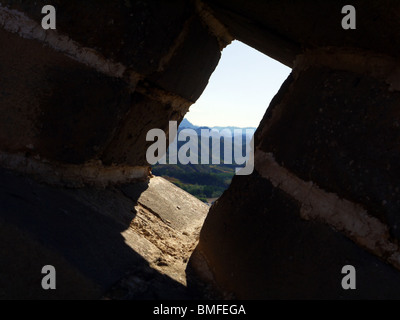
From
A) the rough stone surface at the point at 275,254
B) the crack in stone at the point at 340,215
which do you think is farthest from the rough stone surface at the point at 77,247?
the crack in stone at the point at 340,215

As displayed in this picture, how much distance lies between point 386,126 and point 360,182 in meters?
0.11

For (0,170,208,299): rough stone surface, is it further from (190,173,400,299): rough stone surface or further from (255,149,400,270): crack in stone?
(255,149,400,270): crack in stone

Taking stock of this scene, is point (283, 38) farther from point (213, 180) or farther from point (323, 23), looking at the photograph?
point (213, 180)

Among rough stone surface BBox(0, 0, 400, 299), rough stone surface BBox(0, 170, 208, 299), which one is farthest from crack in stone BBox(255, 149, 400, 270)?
rough stone surface BBox(0, 170, 208, 299)

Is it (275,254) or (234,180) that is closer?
(275,254)

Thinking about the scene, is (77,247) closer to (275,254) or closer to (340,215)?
(275,254)

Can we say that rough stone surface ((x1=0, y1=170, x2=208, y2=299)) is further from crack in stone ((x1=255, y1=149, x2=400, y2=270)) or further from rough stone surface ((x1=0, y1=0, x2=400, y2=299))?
crack in stone ((x1=255, y1=149, x2=400, y2=270))

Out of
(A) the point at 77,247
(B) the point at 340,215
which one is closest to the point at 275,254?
(B) the point at 340,215

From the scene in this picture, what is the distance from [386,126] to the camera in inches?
28.3

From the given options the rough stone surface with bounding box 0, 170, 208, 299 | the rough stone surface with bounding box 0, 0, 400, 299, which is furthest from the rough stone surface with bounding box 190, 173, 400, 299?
the rough stone surface with bounding box 0, 170, 208, 299

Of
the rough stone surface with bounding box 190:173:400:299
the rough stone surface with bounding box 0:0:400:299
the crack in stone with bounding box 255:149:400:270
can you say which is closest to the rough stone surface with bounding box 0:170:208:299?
the rough stone surface with bounding box 0:0:400:299

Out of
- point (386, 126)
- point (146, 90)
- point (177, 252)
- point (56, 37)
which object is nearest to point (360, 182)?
point (386, 126)

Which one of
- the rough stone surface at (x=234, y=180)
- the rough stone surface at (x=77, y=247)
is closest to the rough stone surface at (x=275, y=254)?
the rough stone surface at (x=234, y=180)

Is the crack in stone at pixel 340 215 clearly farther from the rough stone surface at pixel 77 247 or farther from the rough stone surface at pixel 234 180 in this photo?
the rough stone surface at pixel 77 247
